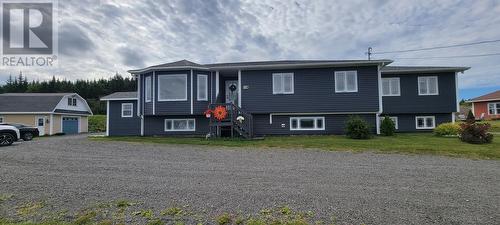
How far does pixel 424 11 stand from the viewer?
54.5 feet

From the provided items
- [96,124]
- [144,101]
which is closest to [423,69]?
[144,101]

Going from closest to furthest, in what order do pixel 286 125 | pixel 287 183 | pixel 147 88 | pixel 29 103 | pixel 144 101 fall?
pixel 287 183
pixel 286 125
pixel 147 88
pixel 144 101
pixel 29 103

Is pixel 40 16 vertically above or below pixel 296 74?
above

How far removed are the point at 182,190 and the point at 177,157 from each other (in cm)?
435

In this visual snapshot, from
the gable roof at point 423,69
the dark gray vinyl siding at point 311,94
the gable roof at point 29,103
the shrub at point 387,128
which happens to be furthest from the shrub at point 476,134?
the gable roof at point 29,103

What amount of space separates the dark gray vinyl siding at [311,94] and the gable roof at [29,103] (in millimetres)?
24412

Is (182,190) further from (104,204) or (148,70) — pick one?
(148,70)

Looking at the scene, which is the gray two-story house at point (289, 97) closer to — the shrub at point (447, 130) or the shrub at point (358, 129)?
the shrub at point (358, 129)

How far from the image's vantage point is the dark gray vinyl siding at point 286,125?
55.3 feet

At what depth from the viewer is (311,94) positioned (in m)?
16.7

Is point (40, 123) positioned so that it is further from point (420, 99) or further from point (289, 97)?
point (420, 99)

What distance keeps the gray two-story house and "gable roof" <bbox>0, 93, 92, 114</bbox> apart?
1799 cm

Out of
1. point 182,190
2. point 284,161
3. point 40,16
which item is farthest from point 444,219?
point 40,16

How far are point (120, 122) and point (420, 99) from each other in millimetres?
22683
